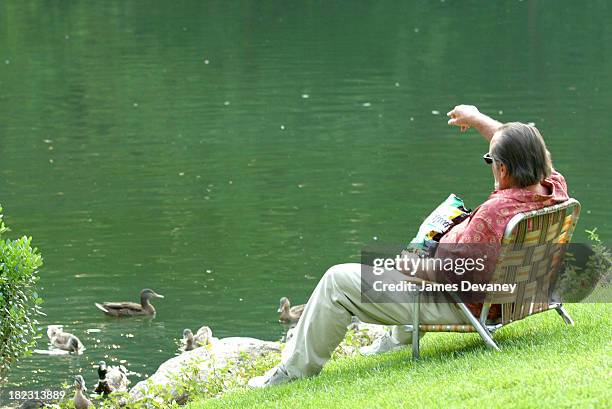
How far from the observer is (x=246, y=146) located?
75.5 ft

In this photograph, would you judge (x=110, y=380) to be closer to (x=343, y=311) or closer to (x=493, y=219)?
(x=343, y=311)

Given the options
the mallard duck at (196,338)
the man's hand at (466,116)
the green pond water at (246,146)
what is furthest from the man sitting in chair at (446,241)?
the green pond water at (246,146)

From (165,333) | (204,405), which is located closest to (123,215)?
(165,333)

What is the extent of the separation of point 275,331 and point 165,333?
1.32 m

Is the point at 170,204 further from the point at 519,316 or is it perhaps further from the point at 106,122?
the point at 519,316

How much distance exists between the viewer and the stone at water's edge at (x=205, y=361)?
360 inches

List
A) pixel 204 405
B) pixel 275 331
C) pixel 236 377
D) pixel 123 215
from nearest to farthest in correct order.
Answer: pixel 204 405 → pixel 236 377 → pixel 275 331 → pixel 123 215

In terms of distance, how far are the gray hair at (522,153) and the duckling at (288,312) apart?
257 inches

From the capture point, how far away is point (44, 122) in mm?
26109

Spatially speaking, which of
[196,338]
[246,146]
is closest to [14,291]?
[196,338]

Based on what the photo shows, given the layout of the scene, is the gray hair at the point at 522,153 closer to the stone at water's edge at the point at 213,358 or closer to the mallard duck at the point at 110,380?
the stone at water's edge at the point at 213,358

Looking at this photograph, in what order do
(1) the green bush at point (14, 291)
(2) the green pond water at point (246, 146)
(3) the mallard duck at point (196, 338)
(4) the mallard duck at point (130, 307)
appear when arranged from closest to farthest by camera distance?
1. (1) the green bush at point (14, 291)
2. (3) the mallard duck at point (196, 338)
3. (4) the mallard duck at point (130, 307)
4. (2) the green pond water at point (246, 146)

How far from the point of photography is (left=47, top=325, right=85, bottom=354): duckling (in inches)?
480

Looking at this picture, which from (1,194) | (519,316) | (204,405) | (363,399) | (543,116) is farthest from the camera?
(543,116)
